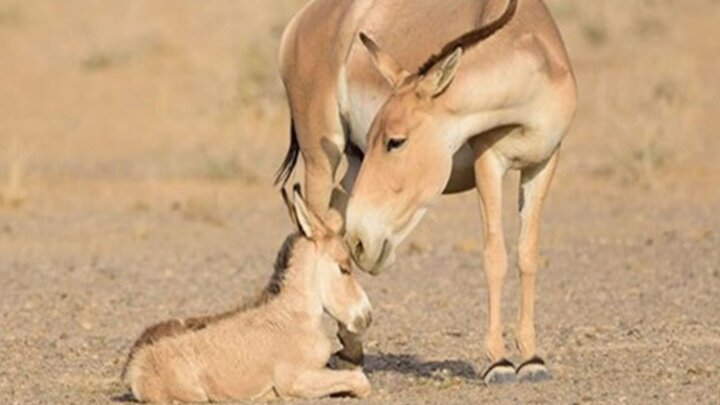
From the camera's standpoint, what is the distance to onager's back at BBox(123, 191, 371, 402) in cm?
910

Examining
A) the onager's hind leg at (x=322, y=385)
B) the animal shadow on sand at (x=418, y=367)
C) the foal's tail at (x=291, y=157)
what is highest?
the onager's hind leg at (x=322, y=385)

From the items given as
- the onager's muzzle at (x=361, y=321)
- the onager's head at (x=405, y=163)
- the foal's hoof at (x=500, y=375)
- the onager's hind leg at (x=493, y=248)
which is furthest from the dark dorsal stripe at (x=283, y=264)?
the foal's hoof at (x=500, y=375)

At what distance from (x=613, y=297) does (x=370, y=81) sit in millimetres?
3577

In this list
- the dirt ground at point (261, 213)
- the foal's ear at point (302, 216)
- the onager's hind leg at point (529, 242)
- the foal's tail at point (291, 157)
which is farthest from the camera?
the foal's tail at point (291, 157)

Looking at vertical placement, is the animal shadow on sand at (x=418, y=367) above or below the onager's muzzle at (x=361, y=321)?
below

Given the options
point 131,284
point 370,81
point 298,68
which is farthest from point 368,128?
point 131,284

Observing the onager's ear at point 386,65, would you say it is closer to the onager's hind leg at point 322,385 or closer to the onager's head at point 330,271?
the onager's head at point 330,271

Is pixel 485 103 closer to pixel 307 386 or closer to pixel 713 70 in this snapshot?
pixel 307 386

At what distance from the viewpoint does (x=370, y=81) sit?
10.5 metres

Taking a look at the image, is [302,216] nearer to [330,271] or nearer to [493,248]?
[330,271]

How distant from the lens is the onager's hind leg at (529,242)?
9867 millimetres

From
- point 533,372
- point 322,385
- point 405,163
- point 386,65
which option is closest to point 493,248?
point 533,372

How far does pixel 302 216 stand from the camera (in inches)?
366

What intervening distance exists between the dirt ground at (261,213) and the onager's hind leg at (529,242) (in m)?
0.25
